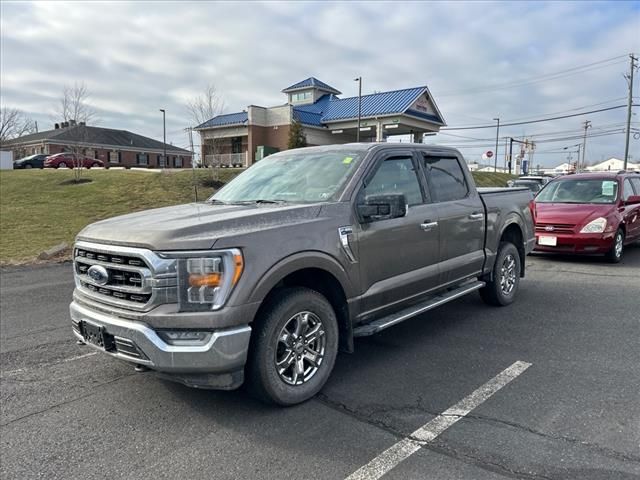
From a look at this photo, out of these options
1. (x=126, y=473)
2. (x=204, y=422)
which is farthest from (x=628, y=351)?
(x=126, y=473)

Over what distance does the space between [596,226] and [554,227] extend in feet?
2.36

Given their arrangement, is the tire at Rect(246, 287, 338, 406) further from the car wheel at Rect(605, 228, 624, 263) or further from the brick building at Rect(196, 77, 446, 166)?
the brick building at Rect(196, 77, 446, 166)

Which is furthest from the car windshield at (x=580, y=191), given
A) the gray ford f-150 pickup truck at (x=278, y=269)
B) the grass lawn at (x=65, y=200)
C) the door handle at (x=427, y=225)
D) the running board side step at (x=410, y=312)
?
the grass lawn at (x=65, y=200)

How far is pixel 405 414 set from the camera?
3.41m

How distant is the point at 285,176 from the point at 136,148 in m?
58.8

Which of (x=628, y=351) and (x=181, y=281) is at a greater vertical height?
(x=181, y=281)

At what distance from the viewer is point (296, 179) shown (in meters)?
4.48

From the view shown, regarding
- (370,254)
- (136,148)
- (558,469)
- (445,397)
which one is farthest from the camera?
(136,148)

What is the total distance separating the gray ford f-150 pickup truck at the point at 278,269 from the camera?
304cm

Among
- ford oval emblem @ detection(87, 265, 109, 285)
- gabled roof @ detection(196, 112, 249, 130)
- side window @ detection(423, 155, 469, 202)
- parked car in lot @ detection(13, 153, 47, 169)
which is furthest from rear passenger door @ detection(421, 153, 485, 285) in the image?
parked car in lot @ detection(13, 153, 47, 169)

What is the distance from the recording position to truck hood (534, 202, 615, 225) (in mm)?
9242

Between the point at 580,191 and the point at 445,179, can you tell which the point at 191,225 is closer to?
the point at 445,179

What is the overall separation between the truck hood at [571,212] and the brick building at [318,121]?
2392cm

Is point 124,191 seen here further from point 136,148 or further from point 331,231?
point 136,148
